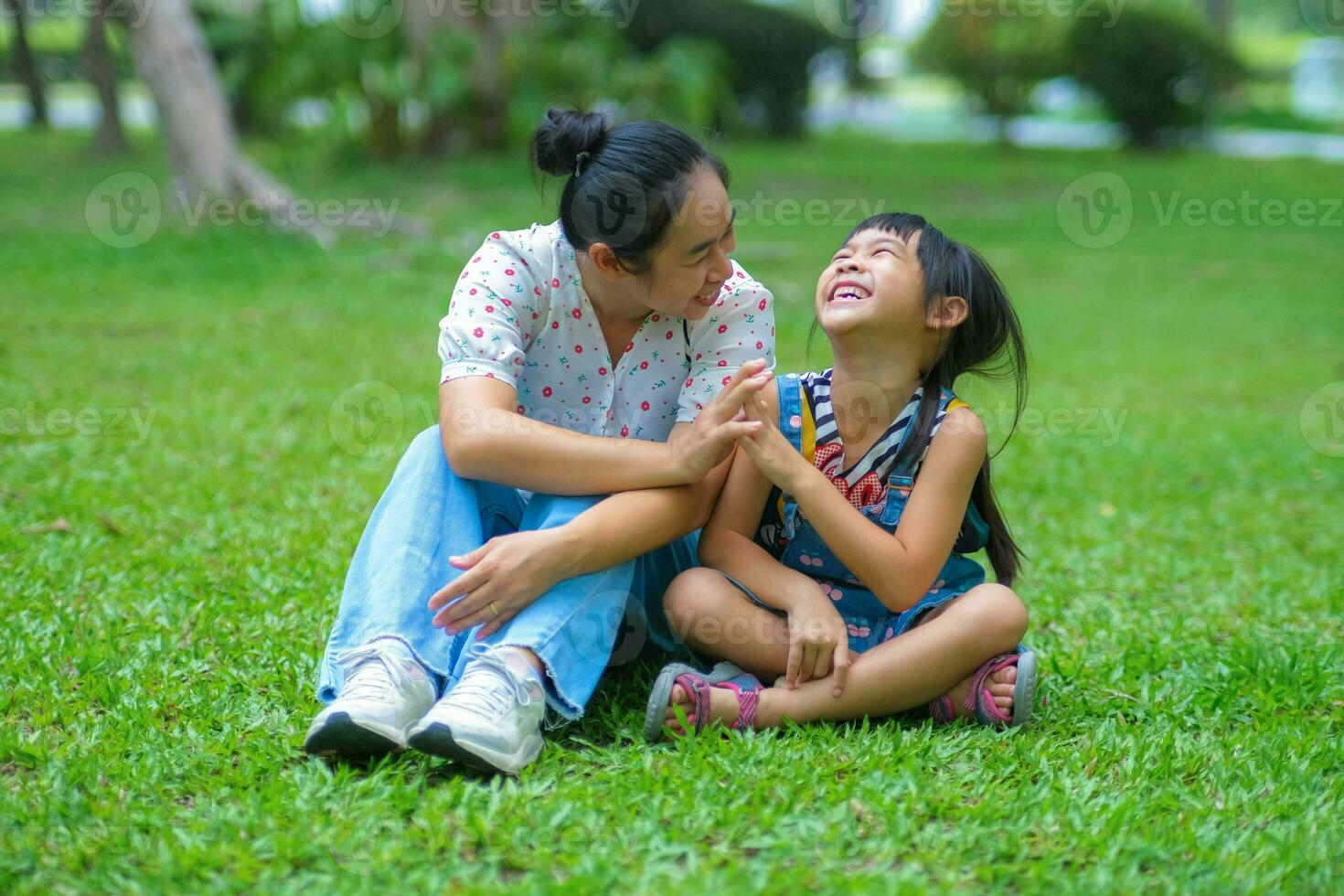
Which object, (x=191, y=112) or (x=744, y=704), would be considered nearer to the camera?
(x=744, y=704)

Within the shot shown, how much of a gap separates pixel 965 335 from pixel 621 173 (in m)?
0.75

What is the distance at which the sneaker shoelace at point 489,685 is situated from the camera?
211cm

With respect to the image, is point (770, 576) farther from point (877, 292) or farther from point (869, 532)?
point (877, 292)

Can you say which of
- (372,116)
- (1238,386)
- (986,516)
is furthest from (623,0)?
(986,516)

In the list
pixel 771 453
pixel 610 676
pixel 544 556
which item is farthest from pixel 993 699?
pixel 544 556

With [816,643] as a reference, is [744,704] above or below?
below

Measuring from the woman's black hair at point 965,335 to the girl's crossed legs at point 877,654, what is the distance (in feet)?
0.88

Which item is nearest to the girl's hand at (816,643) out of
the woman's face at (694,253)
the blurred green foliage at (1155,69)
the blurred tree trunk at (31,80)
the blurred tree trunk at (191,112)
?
the woman's face at (694,253)

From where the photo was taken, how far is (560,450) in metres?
2.34

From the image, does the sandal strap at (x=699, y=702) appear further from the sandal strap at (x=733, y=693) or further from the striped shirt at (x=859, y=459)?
the striped shirt at (x=859, y=459)

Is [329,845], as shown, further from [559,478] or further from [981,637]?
[981,637]

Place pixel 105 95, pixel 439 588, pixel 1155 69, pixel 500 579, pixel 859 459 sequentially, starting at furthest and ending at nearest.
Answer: pixel 1155 69 → pixel 105 95 → pixel 859 459 → pixel 439 588 → pixel 500 579

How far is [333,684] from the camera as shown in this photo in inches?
89.6

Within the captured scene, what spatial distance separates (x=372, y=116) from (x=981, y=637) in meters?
11.2
